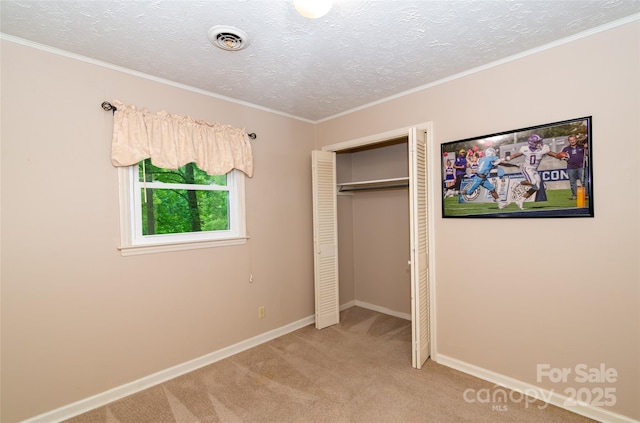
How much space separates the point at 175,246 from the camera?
252 centimetres

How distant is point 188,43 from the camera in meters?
1.94

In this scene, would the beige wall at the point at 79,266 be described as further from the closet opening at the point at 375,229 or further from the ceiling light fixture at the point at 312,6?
the ceiling light fixture at the point at 312,6

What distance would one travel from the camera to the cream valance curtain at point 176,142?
2.23 meters

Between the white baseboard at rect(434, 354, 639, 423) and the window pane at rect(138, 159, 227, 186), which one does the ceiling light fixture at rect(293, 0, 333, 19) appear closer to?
the window pane at rect(138, 159, 227, 186)

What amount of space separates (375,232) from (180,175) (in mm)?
2453

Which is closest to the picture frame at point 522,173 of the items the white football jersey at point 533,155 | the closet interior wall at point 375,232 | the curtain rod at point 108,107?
the white football jersey at point 533,155

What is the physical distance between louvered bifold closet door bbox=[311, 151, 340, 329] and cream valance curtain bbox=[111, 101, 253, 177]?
792 mm

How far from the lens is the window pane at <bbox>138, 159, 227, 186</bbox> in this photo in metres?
2.43

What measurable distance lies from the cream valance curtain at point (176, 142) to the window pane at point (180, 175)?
0.12 metres

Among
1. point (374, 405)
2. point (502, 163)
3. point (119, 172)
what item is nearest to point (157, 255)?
point (119, 172)

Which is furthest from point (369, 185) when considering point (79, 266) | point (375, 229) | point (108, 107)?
point (79, 266)

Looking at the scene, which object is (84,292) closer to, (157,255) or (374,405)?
(157,255)

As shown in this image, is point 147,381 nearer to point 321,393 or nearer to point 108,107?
point 321,393

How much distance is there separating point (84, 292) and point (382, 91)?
292cm
